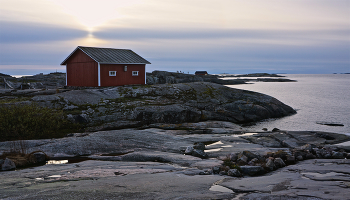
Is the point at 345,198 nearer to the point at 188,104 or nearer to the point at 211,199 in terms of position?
the point at 211,199

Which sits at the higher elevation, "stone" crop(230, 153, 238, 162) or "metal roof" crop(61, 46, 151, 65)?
"metal roof" crop(61, 46, 151, 65)

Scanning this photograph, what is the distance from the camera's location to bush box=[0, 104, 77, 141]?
1770cm

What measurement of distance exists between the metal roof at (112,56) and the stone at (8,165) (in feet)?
81.3

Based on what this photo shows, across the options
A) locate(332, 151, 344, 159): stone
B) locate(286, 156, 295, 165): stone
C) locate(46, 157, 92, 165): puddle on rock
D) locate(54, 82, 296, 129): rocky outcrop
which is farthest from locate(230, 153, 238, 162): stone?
locate(54, 82, 296, 129): rocky outcrop

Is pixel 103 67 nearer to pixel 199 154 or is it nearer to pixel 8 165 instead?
pixel 199 154

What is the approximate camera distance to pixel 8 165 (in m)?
11.6

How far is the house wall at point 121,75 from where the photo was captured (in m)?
36.2

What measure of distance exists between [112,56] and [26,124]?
70.4 ft

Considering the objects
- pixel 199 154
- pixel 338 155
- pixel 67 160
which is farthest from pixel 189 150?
pixel 338 155

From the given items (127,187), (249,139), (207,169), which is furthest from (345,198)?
(249,139)

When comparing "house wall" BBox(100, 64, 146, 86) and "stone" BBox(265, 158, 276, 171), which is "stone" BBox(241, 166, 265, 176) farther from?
"house wall" BBox(100, 64, 146, 86)

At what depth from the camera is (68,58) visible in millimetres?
38719

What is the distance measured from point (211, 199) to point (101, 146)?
1002 cm

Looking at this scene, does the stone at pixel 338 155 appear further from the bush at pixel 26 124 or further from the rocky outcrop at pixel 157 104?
the bush at pixel 26 124
